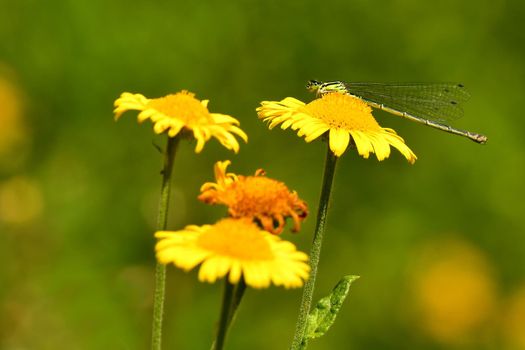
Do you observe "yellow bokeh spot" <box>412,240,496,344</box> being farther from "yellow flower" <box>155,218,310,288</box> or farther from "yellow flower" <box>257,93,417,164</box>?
"yellow flower" <box>155,218,310,288</box>

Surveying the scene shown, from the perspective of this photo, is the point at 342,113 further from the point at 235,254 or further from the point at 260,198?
the point at 235,254

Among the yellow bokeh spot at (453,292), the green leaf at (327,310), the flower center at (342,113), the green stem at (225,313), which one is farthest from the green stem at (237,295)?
the yellow bokeh spot at (453,292)

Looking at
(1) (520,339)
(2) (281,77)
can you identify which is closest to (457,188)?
(1) (520,339)

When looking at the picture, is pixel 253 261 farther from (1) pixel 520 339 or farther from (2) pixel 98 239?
(1) pixel 520 339

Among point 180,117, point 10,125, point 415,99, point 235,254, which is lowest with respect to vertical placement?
point 235,254

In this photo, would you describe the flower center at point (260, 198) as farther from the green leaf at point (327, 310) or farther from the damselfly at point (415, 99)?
the damselfly at point (415, 99)

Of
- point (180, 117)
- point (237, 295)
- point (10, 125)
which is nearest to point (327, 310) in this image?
point (237, 295)
